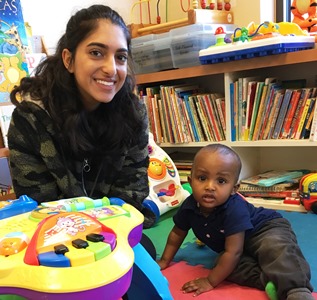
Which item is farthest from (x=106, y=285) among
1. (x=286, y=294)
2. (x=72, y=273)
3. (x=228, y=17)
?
(x=228, y=17)

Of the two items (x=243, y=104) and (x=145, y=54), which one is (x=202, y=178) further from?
(x=145, y=54)

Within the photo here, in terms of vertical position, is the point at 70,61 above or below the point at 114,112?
above

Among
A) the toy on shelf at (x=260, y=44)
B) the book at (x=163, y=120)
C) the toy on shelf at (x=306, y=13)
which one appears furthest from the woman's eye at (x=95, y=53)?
the toy on shelf at (x=306, y=13)

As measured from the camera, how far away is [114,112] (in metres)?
1.07

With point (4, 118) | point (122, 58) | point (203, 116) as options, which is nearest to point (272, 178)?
point (203, 116)

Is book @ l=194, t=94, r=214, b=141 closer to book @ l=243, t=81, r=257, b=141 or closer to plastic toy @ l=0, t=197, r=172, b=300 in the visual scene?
book @ l=243, t=81, r=257, b=141

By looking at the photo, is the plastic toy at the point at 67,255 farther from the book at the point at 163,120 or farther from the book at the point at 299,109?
the book at the point at 163,120

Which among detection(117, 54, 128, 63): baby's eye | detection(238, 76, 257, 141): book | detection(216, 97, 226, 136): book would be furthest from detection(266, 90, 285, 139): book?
detection(117, 54, 128, 63): baby's eye

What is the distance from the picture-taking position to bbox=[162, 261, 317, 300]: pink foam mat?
923mm

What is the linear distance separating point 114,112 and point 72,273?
67 centimetres

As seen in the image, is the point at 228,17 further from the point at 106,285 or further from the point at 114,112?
the point at 106,285

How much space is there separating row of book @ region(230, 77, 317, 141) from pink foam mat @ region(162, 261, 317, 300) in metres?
0.73

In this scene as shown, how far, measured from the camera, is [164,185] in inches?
62.6

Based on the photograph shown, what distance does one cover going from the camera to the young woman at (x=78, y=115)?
0.94 metres
